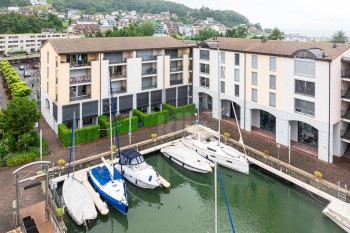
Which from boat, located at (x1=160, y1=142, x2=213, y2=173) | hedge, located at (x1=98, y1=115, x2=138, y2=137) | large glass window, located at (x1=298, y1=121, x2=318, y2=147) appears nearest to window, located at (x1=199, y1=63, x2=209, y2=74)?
hedge, located at (x1=98, y1=115, x2=138, y2=137)

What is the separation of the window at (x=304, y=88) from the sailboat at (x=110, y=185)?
23.4m

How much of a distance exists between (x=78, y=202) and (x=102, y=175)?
4.64 meters

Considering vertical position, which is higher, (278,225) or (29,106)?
(29,106)

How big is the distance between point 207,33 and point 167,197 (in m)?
121

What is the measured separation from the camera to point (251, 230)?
2577 cm

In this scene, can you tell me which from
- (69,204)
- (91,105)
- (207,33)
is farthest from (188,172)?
(207,33)

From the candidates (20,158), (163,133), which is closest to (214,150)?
(163,133)

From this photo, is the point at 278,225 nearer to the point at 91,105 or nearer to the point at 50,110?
the point at 91,105

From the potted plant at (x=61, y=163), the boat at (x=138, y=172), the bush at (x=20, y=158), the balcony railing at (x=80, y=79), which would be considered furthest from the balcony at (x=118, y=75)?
the potted plant at (x=61, y=163)

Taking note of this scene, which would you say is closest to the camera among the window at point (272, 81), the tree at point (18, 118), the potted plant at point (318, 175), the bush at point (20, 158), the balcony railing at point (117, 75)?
the potted plant at point (318, 175)

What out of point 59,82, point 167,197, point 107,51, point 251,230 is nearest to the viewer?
point 251,230

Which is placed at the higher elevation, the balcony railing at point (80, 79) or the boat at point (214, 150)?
the balcony railing at point (80, 79)

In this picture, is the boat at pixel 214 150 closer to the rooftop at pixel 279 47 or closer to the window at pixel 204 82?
the window at pixel 204 82

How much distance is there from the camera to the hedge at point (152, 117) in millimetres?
46281
